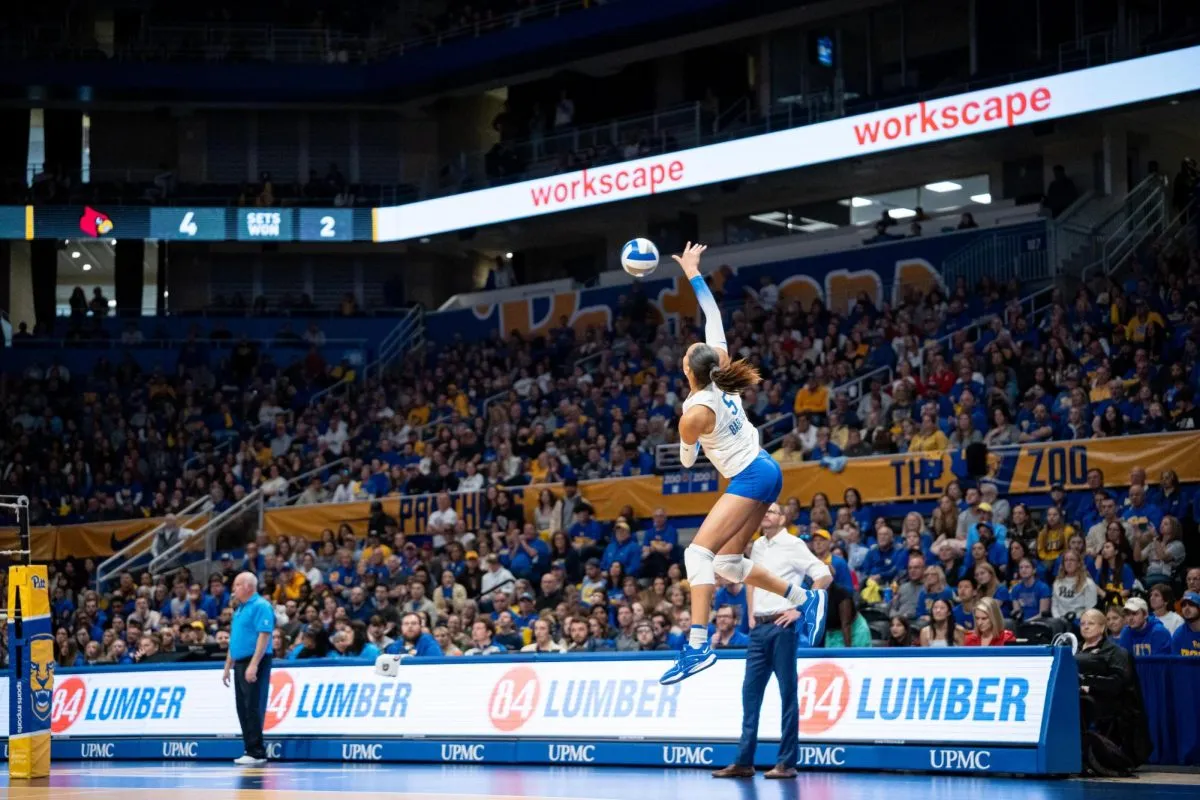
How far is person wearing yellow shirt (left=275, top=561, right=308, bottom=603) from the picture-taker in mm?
23719

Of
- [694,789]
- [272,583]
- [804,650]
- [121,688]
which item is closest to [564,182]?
[272,583]

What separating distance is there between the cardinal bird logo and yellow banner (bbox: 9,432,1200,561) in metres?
11.3

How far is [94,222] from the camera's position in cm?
3788

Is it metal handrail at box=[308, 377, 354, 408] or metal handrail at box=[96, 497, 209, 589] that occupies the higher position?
metal handrail at box=[308, 377, 354, 408]

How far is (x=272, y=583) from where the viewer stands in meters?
23.9

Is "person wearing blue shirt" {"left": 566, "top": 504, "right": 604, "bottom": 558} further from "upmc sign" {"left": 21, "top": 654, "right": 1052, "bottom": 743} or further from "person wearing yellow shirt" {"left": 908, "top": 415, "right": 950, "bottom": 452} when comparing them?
"upmc sign" {"left": 21, "top": 654, "right": 1052, "bottom": 743}

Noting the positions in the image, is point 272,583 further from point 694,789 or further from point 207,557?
point 694,789

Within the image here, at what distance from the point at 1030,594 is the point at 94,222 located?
28140 millimetres

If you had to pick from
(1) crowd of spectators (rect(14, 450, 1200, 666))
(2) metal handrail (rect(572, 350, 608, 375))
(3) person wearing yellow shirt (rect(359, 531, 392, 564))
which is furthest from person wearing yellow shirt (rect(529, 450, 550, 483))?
(2) metal handrail (rect(572, 350, 608, 375))

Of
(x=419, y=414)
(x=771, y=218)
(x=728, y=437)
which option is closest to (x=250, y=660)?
(x=728, y=437)

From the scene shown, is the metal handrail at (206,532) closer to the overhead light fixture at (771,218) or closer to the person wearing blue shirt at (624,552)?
the person wearing blue shirt at (624,552)

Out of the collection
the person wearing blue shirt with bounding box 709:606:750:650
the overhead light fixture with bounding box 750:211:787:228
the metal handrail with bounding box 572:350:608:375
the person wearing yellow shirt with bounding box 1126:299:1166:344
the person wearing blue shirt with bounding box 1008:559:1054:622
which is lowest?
the person wearing blue shirt with bounding box 709:606:750:650

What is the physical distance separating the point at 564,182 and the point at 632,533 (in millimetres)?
13446

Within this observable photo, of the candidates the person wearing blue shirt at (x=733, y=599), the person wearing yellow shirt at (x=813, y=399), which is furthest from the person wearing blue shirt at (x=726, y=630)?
the person wearing yellow shirt at (x=813, y=399)
